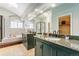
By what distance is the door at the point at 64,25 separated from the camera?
8.17ft

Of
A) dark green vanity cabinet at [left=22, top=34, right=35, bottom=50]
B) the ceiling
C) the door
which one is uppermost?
the ceiling

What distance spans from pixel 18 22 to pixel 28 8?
33cm

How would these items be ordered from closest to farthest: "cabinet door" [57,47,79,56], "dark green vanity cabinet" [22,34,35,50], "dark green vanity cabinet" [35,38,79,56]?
1. "cabinet door" [57,47,79,56]
2. "dark green vanity cabinet" [35,38,79,56]
3. "dark green vanity cabinet" [22,34,35,50]

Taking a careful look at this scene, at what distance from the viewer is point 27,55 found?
2.60 m

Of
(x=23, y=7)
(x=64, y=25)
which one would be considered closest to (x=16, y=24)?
(x=23, y=7)

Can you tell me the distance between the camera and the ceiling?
8.35ft

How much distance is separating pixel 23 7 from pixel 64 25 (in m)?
0.85

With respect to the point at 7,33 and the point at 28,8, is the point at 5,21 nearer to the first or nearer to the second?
the point at 7,33

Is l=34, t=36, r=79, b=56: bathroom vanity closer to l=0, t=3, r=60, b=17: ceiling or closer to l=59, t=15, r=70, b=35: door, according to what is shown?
l=59, t=15, r=70, b=35: door

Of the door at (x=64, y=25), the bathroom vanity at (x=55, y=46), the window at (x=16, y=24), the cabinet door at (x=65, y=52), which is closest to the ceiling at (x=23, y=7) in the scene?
the window at (x=16, y=24)

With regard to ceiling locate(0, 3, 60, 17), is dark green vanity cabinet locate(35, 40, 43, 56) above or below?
below

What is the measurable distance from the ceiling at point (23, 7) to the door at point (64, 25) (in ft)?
1.33

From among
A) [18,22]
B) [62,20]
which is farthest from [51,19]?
[18,22]

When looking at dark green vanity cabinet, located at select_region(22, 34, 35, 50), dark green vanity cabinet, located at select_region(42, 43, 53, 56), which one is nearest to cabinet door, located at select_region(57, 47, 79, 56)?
dark green vanity cabinet, located at select_region(42, 43, 53, 56)
